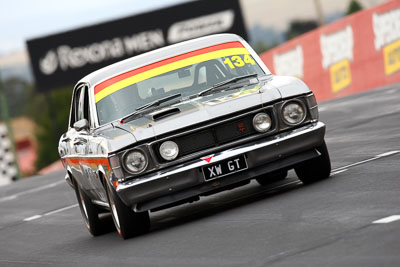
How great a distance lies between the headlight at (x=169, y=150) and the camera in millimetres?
8227

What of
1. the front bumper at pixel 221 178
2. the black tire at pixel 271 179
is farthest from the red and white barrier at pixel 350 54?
the front bumper at pixel 221 178

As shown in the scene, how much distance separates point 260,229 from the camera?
23.7 feet

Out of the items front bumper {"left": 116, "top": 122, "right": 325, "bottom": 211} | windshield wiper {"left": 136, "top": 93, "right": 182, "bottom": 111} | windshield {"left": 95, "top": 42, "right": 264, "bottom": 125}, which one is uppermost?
windshield {"left": 95, "top": 42, "right": 264, "bottom": 125}

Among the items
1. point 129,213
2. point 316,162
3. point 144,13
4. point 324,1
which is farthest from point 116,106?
point 324,1

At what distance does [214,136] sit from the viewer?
27.3 feet

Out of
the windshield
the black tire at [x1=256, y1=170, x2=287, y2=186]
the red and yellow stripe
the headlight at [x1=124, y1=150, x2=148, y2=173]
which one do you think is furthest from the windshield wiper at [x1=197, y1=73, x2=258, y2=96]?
the black tire at [x1=256, y1=170, x2=287, y2=186]

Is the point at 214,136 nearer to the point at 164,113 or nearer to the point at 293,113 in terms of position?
the point at 164,113

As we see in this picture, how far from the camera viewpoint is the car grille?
27.2 feet

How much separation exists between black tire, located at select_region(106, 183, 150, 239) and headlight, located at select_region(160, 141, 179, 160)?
0.56 metres

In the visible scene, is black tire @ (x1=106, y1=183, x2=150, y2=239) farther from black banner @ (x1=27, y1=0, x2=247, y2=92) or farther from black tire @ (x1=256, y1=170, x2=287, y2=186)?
black banner @ (x1=27, y1=0, x2=247, y2=92)

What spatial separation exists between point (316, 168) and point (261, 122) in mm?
940

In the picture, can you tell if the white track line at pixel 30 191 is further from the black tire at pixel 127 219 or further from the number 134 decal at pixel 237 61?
the black tire at pixel 127 219

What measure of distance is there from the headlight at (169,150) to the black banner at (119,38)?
33837mm

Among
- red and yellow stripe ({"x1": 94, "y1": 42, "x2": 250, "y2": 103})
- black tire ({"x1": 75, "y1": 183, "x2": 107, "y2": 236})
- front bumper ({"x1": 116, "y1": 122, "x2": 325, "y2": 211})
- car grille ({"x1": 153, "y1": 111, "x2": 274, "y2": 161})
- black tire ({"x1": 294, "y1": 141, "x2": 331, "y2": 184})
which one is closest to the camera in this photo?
front bumper ({"x1": 116, "y1": 122, "x2": 325, "y2": 211})
